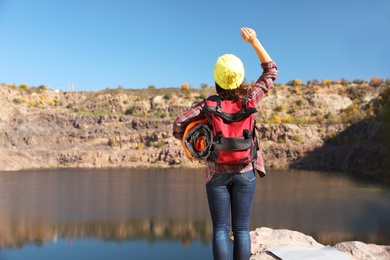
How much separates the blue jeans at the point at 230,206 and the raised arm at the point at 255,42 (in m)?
0.80

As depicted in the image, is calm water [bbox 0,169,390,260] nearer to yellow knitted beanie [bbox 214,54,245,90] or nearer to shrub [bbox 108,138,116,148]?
yellow knitted beanie [bbox 214,54,245,90]

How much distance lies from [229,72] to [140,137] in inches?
1042

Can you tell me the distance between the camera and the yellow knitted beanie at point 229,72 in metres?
2.55

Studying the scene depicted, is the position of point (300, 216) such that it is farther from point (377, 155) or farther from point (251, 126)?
point (377, 155)

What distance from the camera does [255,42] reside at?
279 cm

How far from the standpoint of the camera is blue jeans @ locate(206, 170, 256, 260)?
8.44 ft

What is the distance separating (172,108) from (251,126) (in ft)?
109

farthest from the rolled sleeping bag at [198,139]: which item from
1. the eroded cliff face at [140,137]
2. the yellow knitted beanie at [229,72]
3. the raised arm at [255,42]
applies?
the eroded cliff face at [140,137]

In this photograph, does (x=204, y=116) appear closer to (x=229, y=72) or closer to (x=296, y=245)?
(x=229, y=72)

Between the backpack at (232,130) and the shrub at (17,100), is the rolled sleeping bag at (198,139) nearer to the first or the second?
the backpack at (232,130)

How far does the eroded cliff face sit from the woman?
20.2 metres

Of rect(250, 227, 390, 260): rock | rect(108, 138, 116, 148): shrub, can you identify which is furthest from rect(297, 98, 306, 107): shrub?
rect(250, 227, 390, 260): rock

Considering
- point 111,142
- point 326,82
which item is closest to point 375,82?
point 326,82

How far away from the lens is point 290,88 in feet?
130
